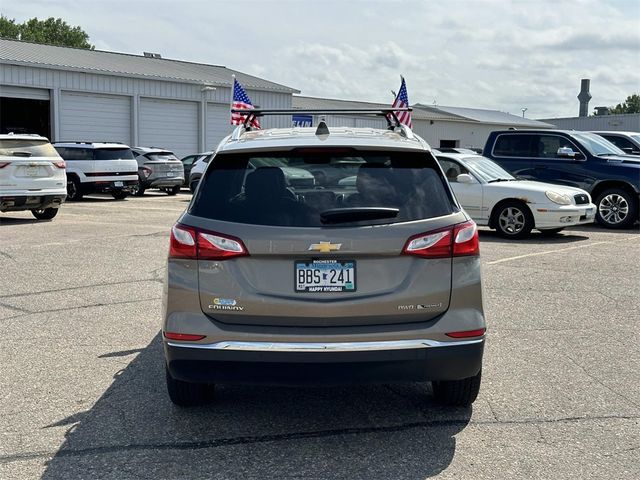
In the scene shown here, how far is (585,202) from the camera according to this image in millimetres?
13812

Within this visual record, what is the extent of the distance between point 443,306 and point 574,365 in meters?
2.25

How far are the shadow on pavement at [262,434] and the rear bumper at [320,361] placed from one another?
41cm

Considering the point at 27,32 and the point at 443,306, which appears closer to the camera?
the point at 443,306

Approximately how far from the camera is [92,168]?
22969 millimetres

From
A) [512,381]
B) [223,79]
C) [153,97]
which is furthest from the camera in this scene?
[223,79]

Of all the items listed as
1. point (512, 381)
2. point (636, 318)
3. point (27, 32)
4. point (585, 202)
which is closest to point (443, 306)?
point (512, 381)

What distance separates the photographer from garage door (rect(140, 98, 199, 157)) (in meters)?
33.5

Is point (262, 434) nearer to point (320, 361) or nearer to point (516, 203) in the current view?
point (320, 361)

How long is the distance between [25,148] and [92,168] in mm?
7095

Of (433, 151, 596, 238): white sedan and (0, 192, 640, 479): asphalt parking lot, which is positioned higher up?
(433, 151, 596, 238): white sedan

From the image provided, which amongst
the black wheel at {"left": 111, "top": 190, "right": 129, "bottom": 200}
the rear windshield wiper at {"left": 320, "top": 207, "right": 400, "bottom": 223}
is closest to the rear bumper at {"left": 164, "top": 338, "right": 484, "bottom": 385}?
the rear windshield wiper at {"left": 320, "top": 207, "right": 400, "bottom": 223}

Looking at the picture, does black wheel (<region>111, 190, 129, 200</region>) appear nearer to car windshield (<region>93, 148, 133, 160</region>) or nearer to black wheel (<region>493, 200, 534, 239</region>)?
car windshield (<region>93, 148, 133, 160</region>)

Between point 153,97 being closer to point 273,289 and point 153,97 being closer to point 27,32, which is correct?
point 273,289

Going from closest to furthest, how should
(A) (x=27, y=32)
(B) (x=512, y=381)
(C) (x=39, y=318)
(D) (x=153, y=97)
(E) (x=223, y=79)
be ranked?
(B) (x=512, y=381), (C) (x=39, y=318), (D) (x=153, y=97), (E) (x=223, y=79), (A) (x=27, y=32)
